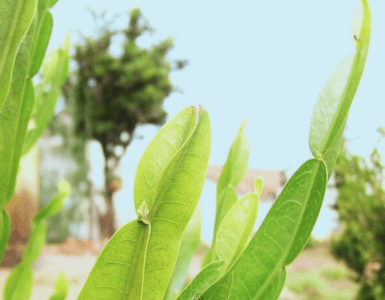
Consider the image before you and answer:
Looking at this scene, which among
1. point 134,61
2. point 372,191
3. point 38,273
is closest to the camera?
point 372,191

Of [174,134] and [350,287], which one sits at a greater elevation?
[174,134]

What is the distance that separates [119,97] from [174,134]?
826cm

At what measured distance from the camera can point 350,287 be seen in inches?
207

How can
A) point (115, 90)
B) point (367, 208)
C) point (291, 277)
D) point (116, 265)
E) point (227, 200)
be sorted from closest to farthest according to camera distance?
point (116, 265)
point (227, 200)
point (367, 208)
point (291, 277)
point (115, 90)

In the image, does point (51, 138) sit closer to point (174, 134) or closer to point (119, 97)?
point (119, 97)

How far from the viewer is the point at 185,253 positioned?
1.13ft

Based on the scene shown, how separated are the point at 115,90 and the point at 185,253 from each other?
27.3ft

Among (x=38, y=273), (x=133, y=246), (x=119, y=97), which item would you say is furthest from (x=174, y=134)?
(x=119, y=97)

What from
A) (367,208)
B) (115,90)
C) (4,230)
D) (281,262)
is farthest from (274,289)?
(115,90)

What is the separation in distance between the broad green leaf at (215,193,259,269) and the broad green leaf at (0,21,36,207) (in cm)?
15

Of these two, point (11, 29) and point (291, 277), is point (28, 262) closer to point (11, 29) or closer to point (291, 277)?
point (11, 29)

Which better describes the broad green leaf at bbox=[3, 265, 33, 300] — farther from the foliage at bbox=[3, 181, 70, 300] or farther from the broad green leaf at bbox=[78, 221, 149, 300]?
the broad green leaf at bbox=[78, 221, 149, 300]

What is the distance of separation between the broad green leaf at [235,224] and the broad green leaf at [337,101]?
0.17ft

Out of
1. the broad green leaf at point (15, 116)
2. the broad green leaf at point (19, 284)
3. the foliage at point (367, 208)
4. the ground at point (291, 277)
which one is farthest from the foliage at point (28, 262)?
the ground at point (291, 277)
